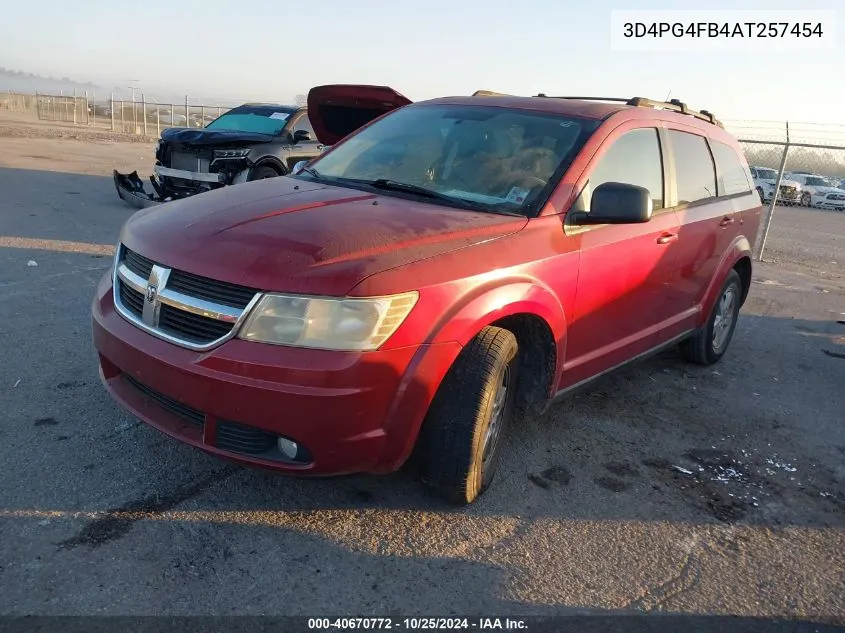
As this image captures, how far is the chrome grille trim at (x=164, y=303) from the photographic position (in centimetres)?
254

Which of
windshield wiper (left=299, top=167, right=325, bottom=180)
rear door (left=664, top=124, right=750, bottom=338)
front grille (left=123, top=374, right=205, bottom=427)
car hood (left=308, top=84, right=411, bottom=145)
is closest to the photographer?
front grille (left=123, top=374, right=205, bottom=427)

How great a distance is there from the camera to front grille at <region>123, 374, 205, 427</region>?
107 inches

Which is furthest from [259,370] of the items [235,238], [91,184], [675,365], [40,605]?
[91,184]

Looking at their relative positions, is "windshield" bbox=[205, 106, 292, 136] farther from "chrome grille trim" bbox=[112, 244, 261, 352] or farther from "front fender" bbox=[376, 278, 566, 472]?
"front fender" bbox=[376, 278, 566, 472]

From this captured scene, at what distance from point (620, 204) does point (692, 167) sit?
64.8 inches

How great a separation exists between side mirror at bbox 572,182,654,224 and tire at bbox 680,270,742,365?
7.03 feet

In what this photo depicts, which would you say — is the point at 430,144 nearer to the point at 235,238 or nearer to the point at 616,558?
the point at 235,238

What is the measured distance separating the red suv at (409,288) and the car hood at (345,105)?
5.99ft

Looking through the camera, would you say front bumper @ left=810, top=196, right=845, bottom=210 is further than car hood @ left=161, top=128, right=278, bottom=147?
Yes

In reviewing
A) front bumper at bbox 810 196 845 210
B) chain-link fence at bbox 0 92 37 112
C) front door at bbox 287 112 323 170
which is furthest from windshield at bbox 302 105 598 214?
chain-link fence at bbox 0 92 37 112

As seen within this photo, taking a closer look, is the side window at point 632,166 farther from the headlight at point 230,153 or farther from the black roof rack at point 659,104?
the headlight at point 230,153

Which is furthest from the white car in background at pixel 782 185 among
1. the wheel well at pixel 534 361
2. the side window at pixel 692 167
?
the wheel well at pixel 534 361

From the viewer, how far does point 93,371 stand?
4199 millimetres

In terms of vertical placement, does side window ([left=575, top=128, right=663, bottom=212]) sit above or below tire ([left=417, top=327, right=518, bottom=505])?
above
